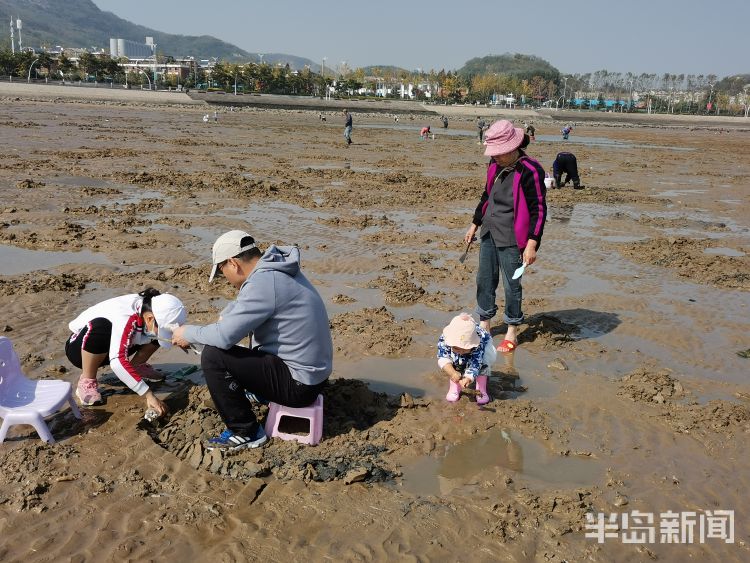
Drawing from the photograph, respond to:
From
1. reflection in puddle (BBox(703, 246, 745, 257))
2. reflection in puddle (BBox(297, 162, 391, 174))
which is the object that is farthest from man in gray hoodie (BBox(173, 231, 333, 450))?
reflection in puddle (BBox(297, 162, 391, 174))

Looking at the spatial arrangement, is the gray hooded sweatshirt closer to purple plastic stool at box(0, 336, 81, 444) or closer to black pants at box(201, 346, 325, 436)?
black pants at box(201, 346, 325, 436)

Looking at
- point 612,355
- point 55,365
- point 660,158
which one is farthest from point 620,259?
point 660,158

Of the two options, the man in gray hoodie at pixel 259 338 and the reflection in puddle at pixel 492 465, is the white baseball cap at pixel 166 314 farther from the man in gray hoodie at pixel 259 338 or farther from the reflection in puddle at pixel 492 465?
the reflection in puddle at pixel 492 465

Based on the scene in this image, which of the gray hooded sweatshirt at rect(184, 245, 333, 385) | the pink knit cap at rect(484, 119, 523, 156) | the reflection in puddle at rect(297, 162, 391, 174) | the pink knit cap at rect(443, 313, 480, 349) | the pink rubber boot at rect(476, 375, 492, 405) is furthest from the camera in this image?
the reflection in puddle at rect(297, 162, 391, 174)

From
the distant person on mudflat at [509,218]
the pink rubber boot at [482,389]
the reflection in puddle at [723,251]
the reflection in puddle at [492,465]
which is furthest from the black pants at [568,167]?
the reflection in puddle at [492,465]

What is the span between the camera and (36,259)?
7.84 metres

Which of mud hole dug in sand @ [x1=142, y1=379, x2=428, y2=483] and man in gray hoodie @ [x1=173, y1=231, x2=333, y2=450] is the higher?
man in gray hoodie @ [x1=173, y1=231, x2=333, y2=450]

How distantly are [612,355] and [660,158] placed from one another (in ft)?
83.7

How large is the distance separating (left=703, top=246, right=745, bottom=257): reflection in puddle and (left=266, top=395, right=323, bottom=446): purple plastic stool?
320 inches

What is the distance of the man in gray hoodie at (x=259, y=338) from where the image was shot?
3.52 metres

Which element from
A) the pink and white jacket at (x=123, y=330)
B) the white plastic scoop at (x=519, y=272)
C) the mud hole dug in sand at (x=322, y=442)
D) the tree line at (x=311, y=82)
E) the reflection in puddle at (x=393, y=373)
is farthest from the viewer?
the tree line at (x=311, y=82)

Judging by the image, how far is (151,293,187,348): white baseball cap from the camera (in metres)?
4.11

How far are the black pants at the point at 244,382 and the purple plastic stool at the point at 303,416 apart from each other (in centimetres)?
9

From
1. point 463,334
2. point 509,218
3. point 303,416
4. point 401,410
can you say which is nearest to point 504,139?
point 509,218
